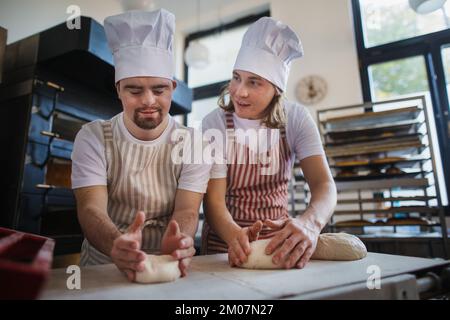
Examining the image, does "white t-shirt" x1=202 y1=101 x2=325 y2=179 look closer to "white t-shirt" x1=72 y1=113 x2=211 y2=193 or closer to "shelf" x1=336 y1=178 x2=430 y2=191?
"white t-shirt" x1=72 y1=113 x2=211 y2=193

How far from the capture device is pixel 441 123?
3344 mm

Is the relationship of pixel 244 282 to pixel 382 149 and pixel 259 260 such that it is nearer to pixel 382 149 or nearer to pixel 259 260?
pixel 259 260

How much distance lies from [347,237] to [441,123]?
3097mm

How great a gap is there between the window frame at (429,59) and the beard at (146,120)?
325 centimetres

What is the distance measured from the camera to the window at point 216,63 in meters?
4.97

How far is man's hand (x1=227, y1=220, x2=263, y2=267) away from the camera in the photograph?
0.91m

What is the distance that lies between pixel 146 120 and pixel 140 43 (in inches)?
12.8

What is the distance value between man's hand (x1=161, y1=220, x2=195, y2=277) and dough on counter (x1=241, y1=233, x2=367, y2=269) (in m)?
0.18

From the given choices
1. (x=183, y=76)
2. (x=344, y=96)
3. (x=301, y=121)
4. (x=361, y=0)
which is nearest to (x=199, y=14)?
(x=183, y=76)

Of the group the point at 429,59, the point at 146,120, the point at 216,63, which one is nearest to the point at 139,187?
the point at 146,120

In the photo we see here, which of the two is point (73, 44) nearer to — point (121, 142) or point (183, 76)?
point (121, 142)

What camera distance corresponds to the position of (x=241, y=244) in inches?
37.3

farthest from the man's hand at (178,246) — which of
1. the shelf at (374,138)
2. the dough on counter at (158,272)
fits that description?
the shelf at (374,138)

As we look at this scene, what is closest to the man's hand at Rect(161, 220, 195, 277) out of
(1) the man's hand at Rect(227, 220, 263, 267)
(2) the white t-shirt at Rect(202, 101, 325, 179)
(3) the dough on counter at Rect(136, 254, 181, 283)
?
(3) the dough on counter at Rect(136, 254, 181, 283)
